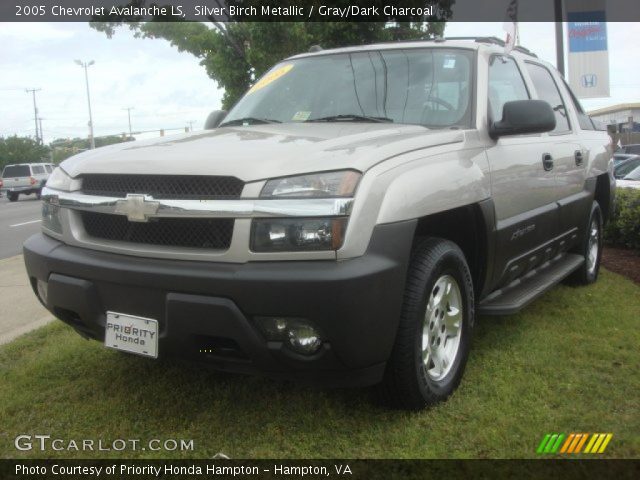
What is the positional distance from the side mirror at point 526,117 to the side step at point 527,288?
1002mm

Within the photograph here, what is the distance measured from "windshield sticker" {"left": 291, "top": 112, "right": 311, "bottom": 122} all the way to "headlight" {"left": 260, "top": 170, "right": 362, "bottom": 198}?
4.33ft

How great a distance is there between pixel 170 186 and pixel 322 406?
4.38 feet

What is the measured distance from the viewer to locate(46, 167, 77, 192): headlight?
303 centimetres

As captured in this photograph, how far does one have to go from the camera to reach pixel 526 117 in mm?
3309

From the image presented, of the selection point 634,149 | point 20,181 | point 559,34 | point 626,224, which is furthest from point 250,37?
point 20,181

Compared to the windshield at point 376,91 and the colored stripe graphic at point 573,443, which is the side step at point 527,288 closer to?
the colored stripe graphic at point 573,443

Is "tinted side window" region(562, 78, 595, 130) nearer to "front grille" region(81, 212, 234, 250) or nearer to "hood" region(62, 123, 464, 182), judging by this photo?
"hood" region(62, 123, 464, 182)

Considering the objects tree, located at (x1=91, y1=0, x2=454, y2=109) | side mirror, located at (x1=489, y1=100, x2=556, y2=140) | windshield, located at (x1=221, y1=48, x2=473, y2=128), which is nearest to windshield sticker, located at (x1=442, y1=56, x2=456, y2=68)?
windshield, located at (x1=221, y1=48, x2=473, y2=128)

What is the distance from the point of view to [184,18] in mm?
12086

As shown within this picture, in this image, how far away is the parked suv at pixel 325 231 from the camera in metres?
2.40

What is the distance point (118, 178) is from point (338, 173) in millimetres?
1062

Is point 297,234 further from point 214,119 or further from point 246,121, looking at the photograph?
point 214,119

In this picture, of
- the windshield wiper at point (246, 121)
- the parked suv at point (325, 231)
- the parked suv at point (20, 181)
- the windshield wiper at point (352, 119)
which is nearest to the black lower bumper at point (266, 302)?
the parked suv at point (325, 231)

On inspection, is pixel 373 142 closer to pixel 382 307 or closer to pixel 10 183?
pixel 382 307
